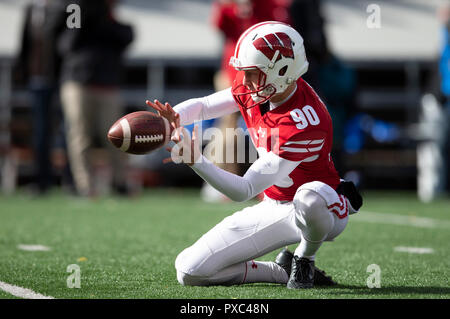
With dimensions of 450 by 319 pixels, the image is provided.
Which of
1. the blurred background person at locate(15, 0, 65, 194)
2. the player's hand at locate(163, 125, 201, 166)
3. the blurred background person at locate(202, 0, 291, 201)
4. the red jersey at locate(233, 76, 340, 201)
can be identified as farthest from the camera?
the blurred background person at locate(15, 0, 65, 194)

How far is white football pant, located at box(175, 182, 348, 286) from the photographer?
3332 mm

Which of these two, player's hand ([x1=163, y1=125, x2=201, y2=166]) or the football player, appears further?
the football player

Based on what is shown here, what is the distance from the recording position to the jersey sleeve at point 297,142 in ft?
10.8

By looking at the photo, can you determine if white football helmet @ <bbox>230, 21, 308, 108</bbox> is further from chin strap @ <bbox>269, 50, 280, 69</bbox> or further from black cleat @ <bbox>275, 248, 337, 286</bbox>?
black cleat @ <bbox>275, 248, 337, 286</bbox>

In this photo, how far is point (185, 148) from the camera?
3098mm

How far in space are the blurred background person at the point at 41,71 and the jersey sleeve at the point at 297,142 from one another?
524 cm

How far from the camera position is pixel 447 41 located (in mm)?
8383

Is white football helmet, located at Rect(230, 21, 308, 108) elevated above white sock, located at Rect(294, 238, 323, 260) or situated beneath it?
elevated above

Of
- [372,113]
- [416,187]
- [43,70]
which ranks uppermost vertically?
[43,70]

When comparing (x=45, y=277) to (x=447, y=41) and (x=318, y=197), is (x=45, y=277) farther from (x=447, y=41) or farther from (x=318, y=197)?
(x=447, y=41)

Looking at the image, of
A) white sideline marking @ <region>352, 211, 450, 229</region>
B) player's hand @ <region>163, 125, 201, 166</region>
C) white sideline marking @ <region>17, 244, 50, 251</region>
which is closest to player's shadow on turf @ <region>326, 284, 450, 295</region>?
player's hand @ <region>163, 125, 201, 166</region>

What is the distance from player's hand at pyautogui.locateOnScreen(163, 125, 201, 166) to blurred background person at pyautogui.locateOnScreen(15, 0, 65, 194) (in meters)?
5.30

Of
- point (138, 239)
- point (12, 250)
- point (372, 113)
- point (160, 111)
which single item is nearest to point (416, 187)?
point (372, 113)
